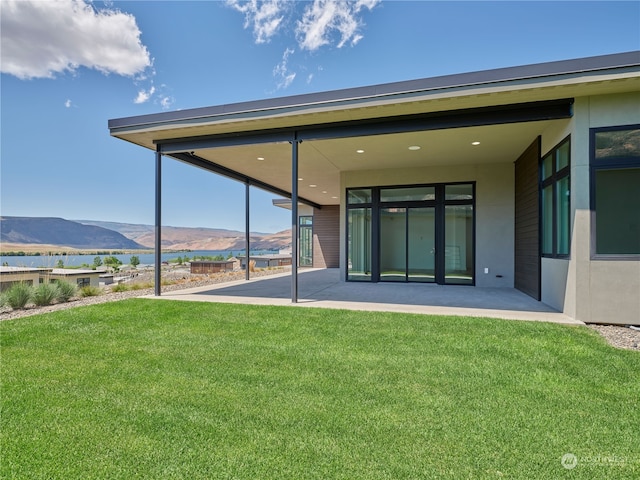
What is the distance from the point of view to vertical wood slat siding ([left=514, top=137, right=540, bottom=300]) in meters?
6.92

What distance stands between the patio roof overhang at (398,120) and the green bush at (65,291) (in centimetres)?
327

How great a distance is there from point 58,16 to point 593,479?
1204 centimetres

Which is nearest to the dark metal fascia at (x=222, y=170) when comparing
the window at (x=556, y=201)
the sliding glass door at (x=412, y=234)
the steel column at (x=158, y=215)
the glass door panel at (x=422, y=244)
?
the steel column at (x=158, y=215)

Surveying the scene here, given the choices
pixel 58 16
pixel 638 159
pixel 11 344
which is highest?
pixel 58 16

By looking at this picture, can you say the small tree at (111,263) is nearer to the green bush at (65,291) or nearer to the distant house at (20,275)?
the distant house at (20,275)

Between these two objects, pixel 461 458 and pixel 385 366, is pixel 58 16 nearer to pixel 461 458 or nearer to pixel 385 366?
pixel 385 366

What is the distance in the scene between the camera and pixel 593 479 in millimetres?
1764

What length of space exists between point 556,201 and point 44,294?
368 inches

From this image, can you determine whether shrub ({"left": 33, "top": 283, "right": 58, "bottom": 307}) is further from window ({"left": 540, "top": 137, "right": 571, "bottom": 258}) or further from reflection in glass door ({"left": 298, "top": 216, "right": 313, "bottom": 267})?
reflection in glass door ({"left": 298, "top": 216, "right": 313, "bottom": 267})

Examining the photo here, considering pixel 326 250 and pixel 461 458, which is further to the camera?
pixel 326 250

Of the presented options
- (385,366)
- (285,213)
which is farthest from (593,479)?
(285,213)

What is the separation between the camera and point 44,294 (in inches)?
264

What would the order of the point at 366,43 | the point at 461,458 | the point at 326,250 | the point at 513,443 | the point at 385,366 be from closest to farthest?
the point at 461,458, the point at 513,443, the point at 385,366, the point at 366,43, the point at 326,250

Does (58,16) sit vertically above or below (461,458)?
above
